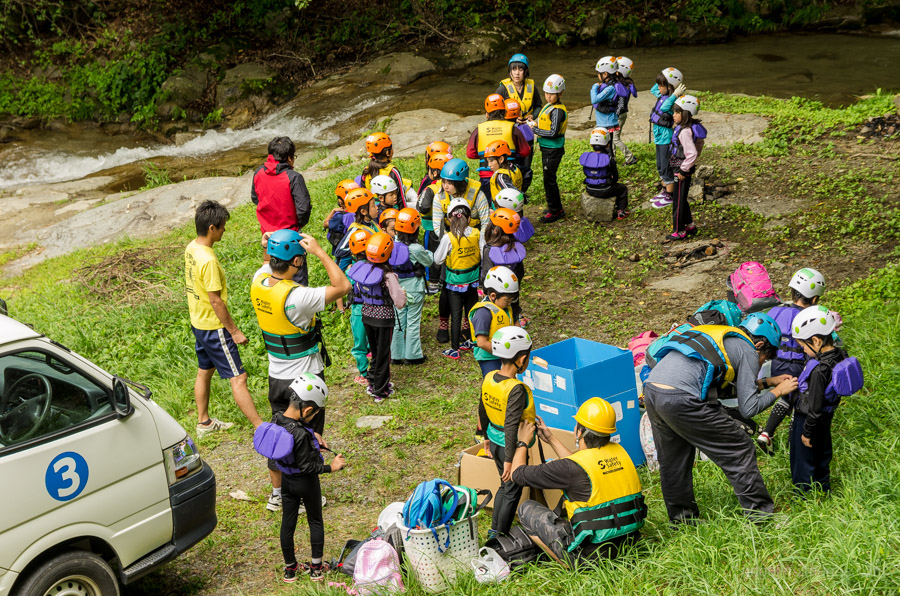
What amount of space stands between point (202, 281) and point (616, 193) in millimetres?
6394

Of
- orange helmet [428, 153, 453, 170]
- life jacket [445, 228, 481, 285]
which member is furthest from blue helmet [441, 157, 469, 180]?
life jacket [445, 228, 481, 285]

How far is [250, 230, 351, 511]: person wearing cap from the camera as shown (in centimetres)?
579

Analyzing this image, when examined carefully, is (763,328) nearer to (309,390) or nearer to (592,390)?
(592,390)

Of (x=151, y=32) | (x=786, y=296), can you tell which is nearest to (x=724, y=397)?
(x=786, y=296)

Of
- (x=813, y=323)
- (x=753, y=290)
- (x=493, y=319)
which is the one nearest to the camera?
(x=813, y=323)

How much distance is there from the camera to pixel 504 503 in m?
5.32

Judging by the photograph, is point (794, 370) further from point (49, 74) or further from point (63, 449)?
point (49, 74)

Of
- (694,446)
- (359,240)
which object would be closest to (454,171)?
(359,240)

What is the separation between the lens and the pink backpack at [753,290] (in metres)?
5.86

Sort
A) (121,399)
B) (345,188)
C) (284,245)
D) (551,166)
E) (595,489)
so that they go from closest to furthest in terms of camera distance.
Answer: (595,489), (121,399), (284,245), (345,188), (551,166)

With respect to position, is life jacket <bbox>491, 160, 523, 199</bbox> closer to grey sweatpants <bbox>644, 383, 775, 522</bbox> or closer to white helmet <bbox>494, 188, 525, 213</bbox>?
white helmet <bbox>494, 188, 525, 213</bbox>

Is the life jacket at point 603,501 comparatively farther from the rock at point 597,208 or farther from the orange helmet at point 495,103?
the rock at point 597,208

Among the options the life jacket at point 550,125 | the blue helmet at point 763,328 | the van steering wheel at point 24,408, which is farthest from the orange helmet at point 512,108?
the van steering wheel at point 24,408

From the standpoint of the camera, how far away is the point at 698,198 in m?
11.2
